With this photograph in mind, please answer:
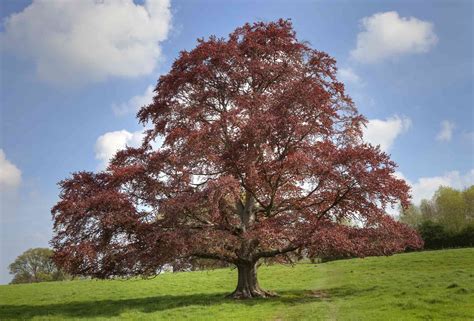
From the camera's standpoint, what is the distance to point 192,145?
19.8 metres

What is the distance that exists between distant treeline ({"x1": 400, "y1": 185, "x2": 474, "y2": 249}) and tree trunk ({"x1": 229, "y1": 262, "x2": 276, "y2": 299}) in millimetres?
29112

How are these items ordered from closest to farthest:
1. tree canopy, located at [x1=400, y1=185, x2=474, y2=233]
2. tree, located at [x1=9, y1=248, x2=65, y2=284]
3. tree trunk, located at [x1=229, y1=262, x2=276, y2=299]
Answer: tree trunk, located at [x1=229, y1=262, x2=276, y2=299] < tree canopy, located at [x1=400, y1=185, x2=474, y2=233] < tree, located at [x1=9, y1=248, x2=65, y2=284]

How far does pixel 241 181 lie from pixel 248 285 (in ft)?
18.9

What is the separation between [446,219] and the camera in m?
70.8

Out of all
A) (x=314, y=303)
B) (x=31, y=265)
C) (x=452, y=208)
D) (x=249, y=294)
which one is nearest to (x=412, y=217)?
(x=452, y=208)

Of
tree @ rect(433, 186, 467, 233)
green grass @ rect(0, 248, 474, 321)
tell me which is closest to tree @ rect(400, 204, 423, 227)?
tree @ rect(433, 186, 467, 233)

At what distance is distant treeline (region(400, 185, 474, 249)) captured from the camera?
48.8 meters

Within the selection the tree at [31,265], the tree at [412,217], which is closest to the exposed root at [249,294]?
the tree at [412,217]

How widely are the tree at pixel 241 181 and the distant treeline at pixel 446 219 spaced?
28314 mm

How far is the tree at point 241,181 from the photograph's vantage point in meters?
18.5

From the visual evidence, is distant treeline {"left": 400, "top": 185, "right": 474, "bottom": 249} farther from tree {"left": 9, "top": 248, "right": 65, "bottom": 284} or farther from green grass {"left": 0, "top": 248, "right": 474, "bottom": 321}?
tree {"left": 9, "top": 248, "right": 65, "bottom": 284}

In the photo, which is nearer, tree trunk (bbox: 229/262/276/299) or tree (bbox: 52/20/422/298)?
tree (bbox: 52/20/422/298)

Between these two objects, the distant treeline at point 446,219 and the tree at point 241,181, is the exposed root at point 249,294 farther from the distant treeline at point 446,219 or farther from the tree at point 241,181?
the distant treeline at point 446,219

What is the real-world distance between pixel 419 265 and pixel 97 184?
2585 centimetres
